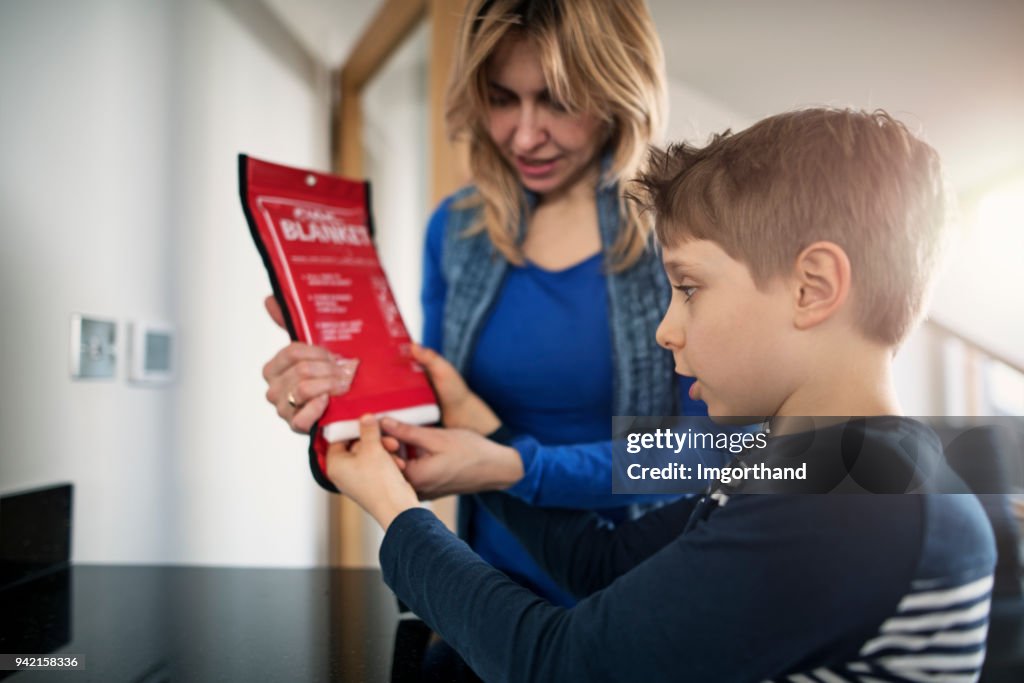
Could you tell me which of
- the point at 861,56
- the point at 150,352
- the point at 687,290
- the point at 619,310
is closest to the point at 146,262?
the point at 150,352

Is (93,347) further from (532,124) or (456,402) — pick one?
(532,124)

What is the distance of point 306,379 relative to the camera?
697mm

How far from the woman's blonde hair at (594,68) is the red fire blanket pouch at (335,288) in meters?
0.19

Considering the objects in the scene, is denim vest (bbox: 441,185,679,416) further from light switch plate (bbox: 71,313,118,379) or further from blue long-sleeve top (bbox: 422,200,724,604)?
light switch plate (bbox: 71,313,118,379)

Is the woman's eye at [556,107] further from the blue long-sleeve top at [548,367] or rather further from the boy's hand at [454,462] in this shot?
the boy's hand at [454,462]

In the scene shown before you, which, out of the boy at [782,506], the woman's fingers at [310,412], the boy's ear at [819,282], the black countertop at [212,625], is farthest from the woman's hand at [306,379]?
the boy's ear at [819,282]

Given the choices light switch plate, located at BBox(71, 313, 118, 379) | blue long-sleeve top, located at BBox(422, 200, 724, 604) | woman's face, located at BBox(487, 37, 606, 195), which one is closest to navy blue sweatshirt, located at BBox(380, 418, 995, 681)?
blue long-sleeve top, located at BBox(422, 200, 724, 604)

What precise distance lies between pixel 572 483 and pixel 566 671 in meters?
0.37

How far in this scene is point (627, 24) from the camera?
2.65 ft

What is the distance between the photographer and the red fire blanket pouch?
709mm

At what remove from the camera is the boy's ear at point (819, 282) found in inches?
18.5

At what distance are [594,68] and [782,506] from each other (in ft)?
1.80

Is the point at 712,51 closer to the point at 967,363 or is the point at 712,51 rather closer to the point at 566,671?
the point at 967,363

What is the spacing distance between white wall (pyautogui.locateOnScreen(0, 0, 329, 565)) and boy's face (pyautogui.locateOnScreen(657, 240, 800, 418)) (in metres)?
→ 0.83
